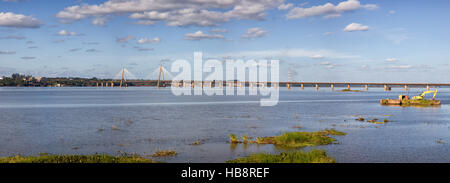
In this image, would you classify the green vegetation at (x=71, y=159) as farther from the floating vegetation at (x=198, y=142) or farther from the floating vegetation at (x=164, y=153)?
the floating vegetation at (x=198, y=142)

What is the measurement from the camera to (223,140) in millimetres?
32594

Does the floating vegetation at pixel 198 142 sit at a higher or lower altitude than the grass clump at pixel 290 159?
lower

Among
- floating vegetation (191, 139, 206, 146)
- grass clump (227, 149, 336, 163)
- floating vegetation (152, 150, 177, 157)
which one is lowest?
floating vegetation (191, 139, 206, 146)

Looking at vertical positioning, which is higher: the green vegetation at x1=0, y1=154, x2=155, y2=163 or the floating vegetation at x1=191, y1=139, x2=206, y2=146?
the green vegetation at x1=0, y1=154, x2=155, y2=163

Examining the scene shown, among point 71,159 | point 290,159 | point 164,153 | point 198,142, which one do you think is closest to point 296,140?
point 198,142

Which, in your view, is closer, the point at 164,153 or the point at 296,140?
the point at 164,153

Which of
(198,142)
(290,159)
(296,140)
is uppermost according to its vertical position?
(290,159)

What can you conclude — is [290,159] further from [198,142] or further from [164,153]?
[198,142]

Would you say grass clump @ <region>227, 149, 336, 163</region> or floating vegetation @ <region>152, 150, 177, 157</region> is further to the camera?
floating vegetation @ <region>152, 150, 177, 157</region>

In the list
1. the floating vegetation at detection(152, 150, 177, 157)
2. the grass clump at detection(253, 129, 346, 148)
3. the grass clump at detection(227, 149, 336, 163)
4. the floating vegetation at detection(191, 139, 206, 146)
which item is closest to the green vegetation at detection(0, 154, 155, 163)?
the floating vegetation at detection(152, 150, 177, 157)

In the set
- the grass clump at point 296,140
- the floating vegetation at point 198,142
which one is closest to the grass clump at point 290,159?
the grass clump at point 296,140

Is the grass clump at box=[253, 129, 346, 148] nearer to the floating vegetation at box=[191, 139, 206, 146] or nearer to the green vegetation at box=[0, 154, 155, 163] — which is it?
the floating vegetation at box=[191, 139, 206, 146]

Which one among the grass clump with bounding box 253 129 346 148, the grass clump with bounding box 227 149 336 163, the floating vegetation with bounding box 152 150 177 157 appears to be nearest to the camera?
the grass clump with bounding box 227 149 336 163
